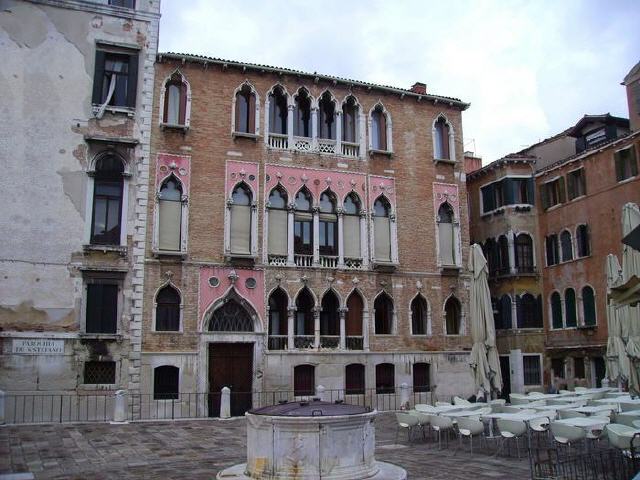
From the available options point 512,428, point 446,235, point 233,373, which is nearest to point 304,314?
point 233,373

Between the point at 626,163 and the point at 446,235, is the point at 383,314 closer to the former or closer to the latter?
the point at 446,235

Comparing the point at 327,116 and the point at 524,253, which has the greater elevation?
the point at 327,116

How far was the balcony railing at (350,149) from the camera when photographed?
26828 millimetres

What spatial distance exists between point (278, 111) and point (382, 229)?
6.34 metres

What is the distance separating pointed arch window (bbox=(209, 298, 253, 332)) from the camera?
2366 centimetres

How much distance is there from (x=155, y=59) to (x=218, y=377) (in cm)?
1183

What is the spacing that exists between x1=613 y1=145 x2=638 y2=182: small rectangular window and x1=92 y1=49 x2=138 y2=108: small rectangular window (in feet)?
Answer: 62.7

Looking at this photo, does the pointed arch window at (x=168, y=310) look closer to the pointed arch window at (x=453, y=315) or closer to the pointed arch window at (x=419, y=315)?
the pointed arch window at (x=419, y=315)

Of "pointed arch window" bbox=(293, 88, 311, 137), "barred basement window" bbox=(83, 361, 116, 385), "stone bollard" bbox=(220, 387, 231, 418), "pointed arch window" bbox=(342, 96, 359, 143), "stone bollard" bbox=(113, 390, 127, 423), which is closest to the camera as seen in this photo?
"stone bollard" bbox=(113, 390, 127, 423)

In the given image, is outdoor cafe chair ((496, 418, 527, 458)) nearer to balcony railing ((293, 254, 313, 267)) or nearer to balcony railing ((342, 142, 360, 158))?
balcony railing ((293, 254, 313, 267))

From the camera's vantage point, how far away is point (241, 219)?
968 inches

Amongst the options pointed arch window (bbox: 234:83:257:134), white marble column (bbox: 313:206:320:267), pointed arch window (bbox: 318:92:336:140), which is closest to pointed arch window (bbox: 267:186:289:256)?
white marble column (bbox: 313:206:320:267)

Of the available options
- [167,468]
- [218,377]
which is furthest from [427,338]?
[167,468]

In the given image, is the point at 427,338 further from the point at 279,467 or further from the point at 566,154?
the point at 279,467
